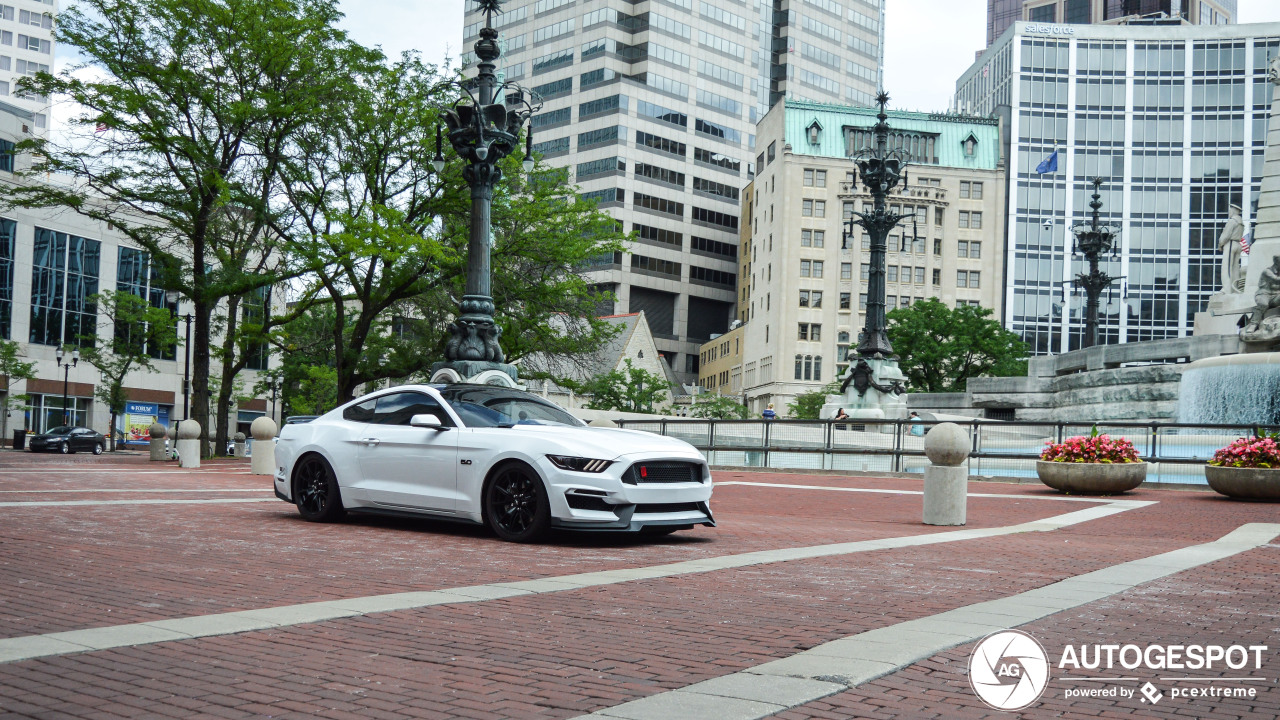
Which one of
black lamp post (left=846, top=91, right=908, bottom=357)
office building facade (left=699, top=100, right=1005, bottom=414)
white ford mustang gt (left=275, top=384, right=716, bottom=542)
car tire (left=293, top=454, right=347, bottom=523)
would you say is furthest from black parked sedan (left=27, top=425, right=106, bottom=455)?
office building facade (left=699, top=100, right=1005, bottom=414)

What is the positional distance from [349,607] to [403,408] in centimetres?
536

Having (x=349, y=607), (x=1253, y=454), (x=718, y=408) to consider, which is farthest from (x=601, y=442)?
(x=718, y=408)

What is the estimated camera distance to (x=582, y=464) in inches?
396

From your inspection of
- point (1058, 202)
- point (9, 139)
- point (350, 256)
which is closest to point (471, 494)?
point (350, 256)

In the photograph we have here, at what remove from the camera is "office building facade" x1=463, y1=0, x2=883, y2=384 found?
370 ft

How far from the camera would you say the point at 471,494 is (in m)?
10.8

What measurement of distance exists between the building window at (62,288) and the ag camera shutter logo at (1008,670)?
2490 inches

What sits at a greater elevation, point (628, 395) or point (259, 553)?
point (628, 395)

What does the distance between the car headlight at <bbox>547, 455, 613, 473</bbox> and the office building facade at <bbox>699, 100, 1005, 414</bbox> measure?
91762 millimetres

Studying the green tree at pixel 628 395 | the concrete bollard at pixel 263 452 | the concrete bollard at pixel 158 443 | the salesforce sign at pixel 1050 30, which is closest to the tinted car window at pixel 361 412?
the concrete bollard at pixel 263 452

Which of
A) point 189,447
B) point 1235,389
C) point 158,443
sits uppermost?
point 1235,389

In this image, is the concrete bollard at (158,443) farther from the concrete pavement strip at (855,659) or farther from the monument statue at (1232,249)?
the monument statue at (1232,249)

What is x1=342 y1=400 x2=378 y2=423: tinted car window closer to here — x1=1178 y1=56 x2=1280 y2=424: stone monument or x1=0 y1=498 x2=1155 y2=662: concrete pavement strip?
x1=0 y1=498 x2=1155 y2=662: concrete pavement strip

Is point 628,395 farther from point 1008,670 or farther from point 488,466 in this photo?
point 1008,670
